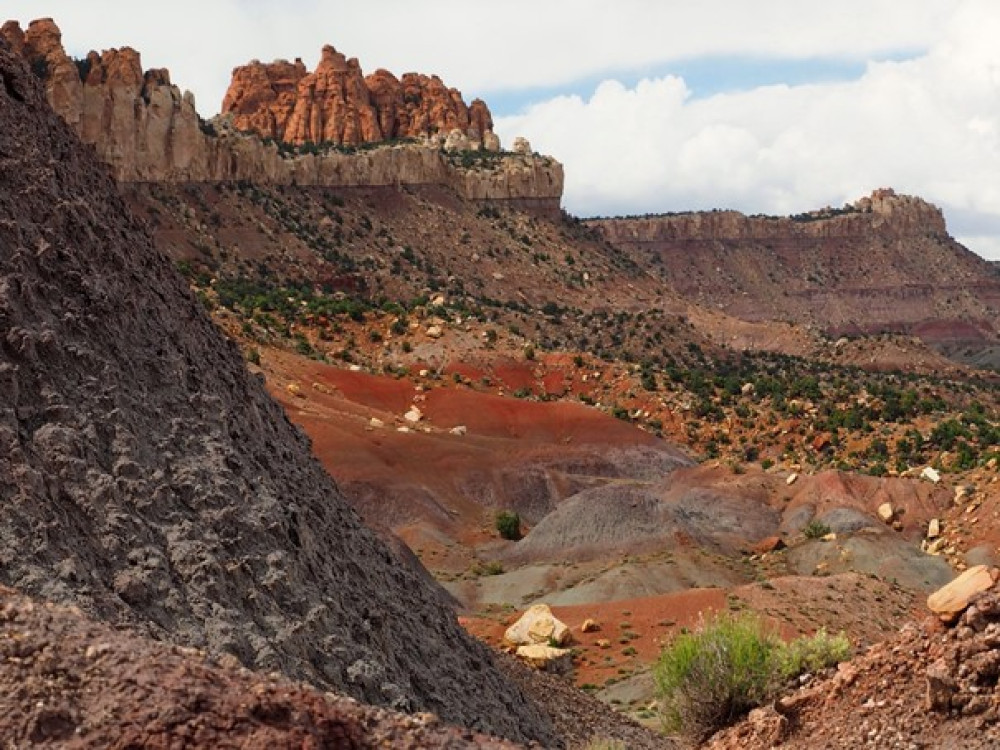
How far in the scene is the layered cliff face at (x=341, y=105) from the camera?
148 meters

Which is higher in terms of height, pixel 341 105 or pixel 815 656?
pixel 341 105

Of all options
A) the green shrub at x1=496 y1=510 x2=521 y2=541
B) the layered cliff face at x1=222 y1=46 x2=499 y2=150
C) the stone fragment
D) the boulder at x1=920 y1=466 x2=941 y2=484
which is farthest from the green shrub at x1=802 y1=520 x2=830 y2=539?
the layered cliff face at x1=222 y1=46 x2=499 y2=150

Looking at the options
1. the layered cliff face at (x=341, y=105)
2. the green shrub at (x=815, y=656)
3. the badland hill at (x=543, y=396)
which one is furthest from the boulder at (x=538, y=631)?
the layered cliff face at (x=341, y=105)

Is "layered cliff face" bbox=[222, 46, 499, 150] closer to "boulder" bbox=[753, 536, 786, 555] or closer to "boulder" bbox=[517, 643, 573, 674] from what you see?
"boulder" bbox=[753, 536, 786, 555]

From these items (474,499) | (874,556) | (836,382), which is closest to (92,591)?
(874,556)

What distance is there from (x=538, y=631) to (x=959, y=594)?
822 inches

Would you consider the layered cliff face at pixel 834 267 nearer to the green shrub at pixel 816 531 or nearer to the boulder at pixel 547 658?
the green shrub at pixel 816 531

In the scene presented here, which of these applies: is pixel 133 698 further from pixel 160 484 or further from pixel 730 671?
pixel 730 671

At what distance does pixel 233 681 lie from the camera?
8250mm

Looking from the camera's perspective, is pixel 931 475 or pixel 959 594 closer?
pixel 959 594

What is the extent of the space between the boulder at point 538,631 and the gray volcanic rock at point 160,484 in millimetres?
17264

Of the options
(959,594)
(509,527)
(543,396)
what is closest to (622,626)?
(509,527)

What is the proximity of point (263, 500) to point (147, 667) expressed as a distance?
5175 mm

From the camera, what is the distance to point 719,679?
17.3 metres
